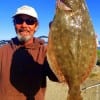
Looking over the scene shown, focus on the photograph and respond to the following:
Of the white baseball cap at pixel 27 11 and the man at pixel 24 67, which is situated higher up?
the white baseball cap at pixel 27 11

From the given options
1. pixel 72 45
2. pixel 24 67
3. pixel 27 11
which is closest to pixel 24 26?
pixel 27 11

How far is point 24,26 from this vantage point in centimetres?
593

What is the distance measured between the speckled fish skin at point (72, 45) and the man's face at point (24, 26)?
121 cm

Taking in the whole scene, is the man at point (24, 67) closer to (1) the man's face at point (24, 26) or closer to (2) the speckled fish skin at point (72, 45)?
(1) the man's face at point (24, 26)

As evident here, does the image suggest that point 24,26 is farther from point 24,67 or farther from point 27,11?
point 24,67

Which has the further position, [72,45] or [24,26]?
[24,26]

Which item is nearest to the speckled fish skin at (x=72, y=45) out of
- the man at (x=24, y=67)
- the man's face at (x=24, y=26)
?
the man at (x=24, y=67)

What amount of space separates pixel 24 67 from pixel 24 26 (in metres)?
0.65

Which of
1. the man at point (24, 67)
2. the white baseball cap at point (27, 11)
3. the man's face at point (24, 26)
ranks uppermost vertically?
the white baseball cap at point (27, 11)

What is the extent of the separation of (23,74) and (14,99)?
1.34ft

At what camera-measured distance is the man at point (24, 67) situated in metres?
6.03

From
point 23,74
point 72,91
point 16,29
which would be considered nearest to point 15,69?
point 23,74

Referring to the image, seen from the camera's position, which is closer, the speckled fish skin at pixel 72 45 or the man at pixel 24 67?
the speckled fish skin at pixel 72 45

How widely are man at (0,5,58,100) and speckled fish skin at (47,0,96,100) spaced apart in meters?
1.08
